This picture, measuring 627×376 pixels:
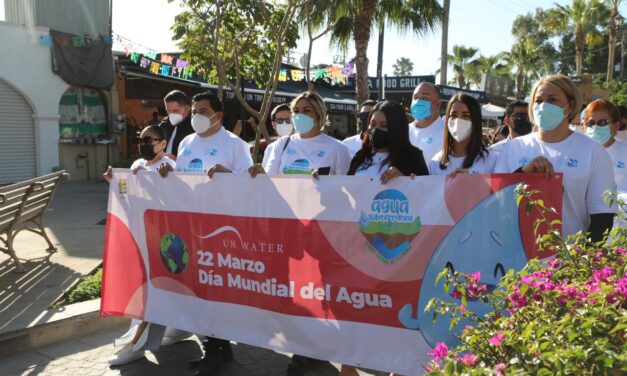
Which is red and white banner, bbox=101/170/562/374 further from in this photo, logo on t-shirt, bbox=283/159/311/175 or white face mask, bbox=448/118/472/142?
white face mask, bbox=448/118/472/142

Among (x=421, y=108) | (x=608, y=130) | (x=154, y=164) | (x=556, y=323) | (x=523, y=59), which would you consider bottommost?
(x=556, y=323)

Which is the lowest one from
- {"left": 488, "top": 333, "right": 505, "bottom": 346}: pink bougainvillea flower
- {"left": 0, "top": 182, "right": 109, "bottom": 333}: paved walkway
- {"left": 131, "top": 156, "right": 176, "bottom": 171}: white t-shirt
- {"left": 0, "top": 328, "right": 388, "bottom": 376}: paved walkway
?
{"left": 0, "top": 328, "right": 388, "bottom": 376}: paved walkway

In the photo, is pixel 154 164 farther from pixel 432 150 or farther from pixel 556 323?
pixel 556 323

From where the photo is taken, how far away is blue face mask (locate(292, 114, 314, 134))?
4352 millimetres

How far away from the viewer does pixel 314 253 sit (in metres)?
3.71

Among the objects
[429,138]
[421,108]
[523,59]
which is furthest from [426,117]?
[523,59]

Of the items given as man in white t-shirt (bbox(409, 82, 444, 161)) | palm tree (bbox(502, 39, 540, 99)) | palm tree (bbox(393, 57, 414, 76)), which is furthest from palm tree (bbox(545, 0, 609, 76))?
palm tree (bbox(393, 57, 414, 76))

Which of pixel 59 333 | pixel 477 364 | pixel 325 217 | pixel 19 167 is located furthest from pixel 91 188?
pixel 477 364

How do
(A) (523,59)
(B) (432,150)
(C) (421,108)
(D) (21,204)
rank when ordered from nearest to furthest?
(B) (432,150), (C) (421,108), (D) (21,204), (A) (523,59)

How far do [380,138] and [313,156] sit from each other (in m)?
0.78

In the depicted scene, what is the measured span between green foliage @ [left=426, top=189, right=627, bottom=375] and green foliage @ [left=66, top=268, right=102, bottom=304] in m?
4.35

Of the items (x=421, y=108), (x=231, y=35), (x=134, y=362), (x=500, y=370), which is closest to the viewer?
(x=500, y=370)

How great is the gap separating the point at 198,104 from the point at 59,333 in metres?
2.22

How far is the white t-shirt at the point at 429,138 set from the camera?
514cm
